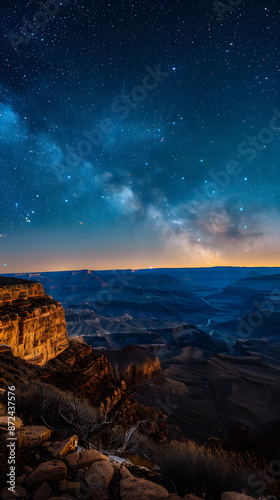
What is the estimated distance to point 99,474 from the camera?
223 centimetres

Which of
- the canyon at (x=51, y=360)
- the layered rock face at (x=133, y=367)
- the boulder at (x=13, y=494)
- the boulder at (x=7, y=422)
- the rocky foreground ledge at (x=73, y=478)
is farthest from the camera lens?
the layered rock face at (x=133, y=367)

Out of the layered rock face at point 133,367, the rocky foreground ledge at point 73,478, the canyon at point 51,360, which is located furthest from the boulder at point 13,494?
the layered rock face at point 133,367

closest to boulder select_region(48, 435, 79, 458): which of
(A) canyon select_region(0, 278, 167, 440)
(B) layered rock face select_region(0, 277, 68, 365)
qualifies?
(A) canyon select_region(0, 278, 167, 440)

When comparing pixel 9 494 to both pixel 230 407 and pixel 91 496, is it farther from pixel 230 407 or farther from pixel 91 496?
pixel 230 407

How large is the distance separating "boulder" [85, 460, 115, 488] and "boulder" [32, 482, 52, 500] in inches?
14.7

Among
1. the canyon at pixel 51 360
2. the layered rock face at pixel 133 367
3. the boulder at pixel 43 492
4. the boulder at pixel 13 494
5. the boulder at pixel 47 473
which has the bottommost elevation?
the layered rock face at pixel 133 367

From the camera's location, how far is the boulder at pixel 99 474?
212 cm

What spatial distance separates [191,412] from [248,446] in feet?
34.2

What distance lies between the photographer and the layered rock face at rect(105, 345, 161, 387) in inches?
947

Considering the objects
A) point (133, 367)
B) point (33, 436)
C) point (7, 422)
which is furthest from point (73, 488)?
point (133, 367)

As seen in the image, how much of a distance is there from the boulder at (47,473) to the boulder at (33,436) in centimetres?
43

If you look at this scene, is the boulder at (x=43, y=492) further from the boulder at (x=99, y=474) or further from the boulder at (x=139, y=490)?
the boulder at (x=139, y=490)

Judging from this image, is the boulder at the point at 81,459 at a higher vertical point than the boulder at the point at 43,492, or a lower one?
lower

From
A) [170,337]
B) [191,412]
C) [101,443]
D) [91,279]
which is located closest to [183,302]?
[170,337]
